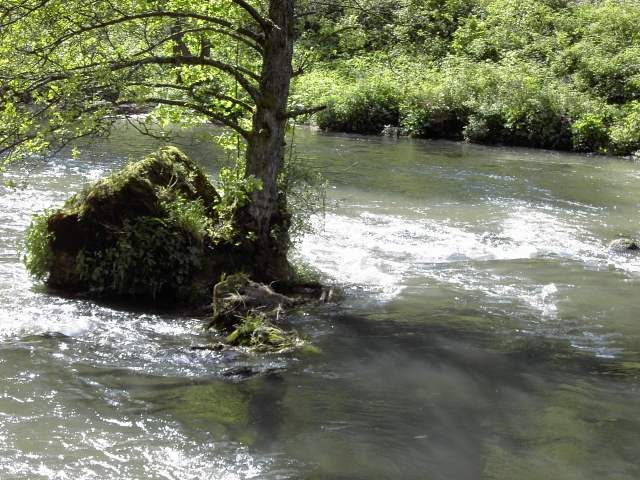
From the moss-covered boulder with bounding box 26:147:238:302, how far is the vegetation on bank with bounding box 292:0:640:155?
1433 cm

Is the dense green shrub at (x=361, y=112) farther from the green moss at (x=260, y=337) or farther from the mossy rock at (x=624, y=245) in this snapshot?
the green moss at (x=260, y=337)

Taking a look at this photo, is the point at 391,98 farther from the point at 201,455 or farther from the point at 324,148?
the point at 201,455

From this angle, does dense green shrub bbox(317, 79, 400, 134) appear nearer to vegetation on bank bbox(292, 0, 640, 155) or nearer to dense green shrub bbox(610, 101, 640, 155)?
vegetation on bank bbox(292, 0, 640, 155)

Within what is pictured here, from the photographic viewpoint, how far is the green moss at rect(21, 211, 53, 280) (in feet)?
33.0

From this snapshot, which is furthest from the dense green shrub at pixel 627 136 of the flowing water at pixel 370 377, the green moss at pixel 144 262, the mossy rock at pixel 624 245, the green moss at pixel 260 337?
the green moss at pixel 260 337

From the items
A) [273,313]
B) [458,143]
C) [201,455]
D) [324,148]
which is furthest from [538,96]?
[201,455]

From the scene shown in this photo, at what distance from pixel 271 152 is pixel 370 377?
3.61 metres

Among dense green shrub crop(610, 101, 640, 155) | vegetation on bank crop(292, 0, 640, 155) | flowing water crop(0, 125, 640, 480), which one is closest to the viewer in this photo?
flowing water crop(0, 125, 640, 480)

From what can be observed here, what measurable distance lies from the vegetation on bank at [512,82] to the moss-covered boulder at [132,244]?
14.3 meters

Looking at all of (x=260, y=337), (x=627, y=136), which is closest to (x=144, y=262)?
(x=260, y=337)

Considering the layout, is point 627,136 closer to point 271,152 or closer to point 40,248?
point 271,152

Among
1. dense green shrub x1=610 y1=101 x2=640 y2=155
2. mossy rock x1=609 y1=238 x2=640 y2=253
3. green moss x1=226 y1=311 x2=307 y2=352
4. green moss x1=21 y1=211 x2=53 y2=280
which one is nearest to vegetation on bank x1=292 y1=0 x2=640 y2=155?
dense green shrub x1=610 y1=101 x2=640 y2=155

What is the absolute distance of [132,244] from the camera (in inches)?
379

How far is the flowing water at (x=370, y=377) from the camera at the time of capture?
610 cm
